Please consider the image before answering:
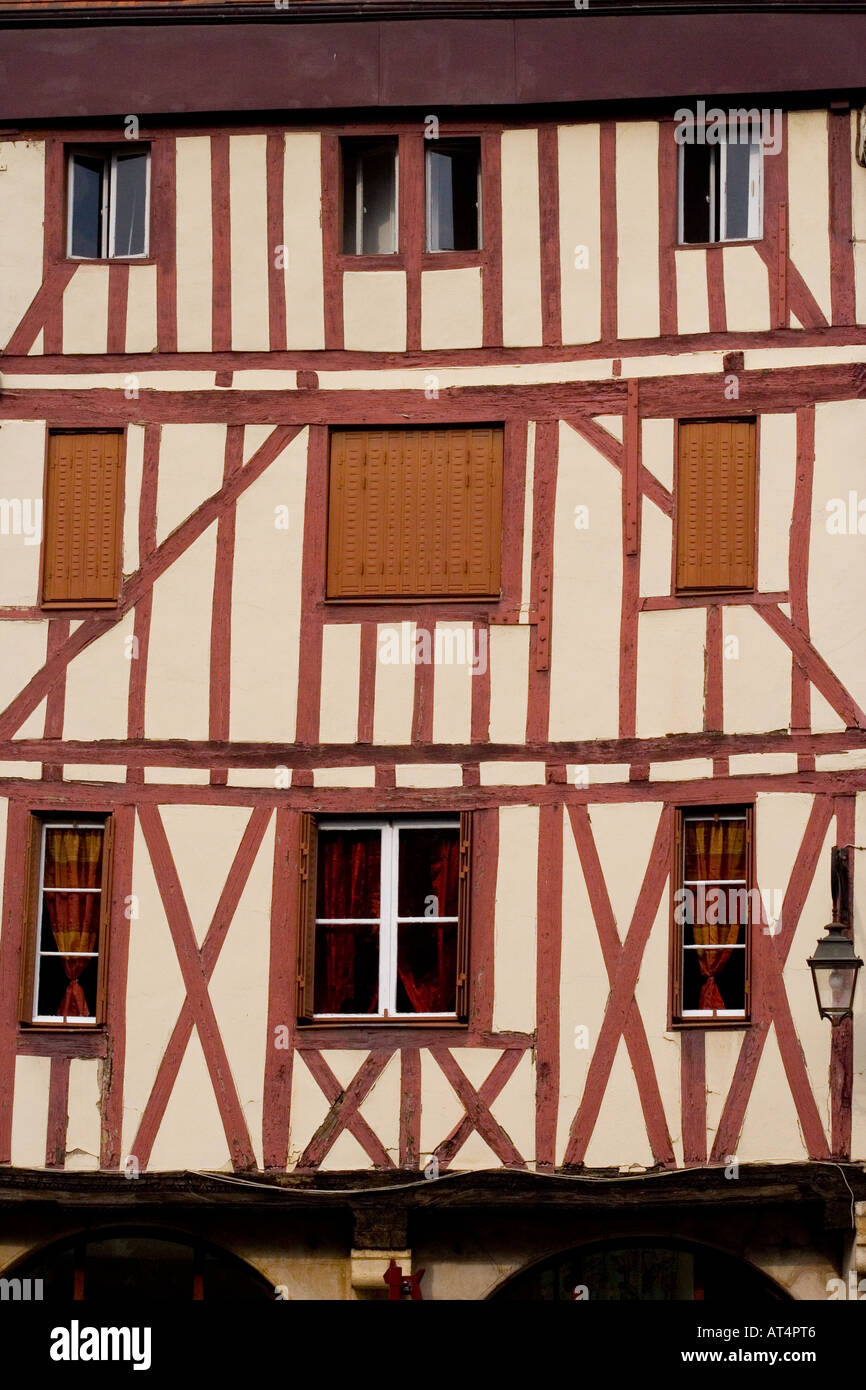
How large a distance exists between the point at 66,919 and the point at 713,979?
4223mm

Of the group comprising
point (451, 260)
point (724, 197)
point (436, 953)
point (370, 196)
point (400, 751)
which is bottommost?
point (436, 953)

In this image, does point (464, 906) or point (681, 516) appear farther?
point (681, 516)

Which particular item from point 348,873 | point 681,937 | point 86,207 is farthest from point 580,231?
point 681,937

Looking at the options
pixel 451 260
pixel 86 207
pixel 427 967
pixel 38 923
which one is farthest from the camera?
pixel 86 207

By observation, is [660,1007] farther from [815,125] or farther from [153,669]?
[815,125]

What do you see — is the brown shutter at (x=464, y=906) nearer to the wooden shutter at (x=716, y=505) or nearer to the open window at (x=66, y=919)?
the wooden shutter at (x=716, y=505)

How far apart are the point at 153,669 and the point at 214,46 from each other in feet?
13.9

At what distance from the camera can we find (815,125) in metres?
21.0

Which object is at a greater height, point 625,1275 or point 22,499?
point 22,499

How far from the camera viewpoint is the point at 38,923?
20781mm

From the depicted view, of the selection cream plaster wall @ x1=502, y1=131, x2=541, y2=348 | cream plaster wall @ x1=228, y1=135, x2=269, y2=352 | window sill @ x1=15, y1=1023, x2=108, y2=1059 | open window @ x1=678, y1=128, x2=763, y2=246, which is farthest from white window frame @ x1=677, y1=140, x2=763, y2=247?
window sill @ x1=15, y1=1023, x2=108, y2=1059

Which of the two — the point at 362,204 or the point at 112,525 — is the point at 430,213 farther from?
the point at 112,525

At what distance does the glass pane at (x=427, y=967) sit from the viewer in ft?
67.3

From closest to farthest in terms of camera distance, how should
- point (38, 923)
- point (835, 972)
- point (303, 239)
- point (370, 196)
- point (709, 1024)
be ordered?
1. point (835, 972)
2. point (709, 1024)
3. point (38, 923)
4. point (303, 239)
5. point (370, 196)
